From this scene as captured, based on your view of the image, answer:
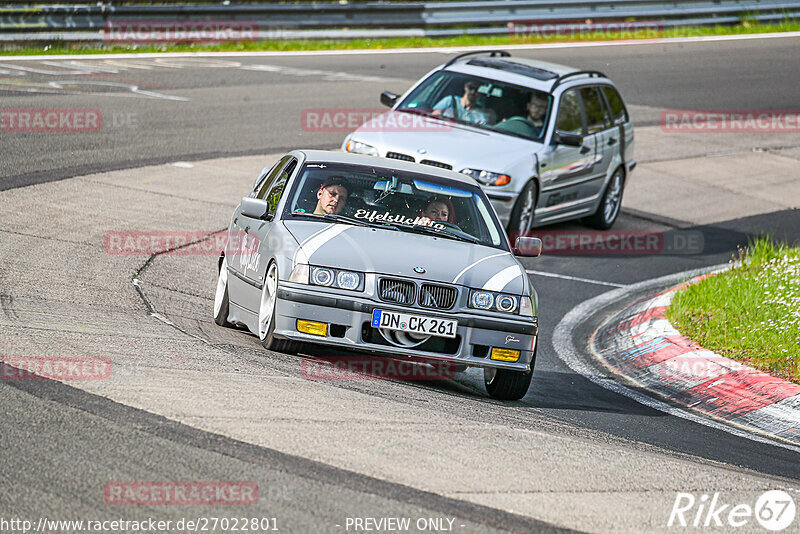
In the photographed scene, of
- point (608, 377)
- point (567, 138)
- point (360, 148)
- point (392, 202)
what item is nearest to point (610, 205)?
point (567, 138)

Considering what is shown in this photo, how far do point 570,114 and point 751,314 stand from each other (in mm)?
4836

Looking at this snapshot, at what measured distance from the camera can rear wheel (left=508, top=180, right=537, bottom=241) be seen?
1316 centimetres

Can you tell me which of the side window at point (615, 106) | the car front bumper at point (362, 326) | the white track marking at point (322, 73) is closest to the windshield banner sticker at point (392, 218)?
the car front bumper at point (362, 326)

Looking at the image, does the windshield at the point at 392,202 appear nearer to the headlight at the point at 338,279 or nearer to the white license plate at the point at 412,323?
the headlight at the point at 338,279

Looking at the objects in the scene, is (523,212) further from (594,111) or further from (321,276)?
(321,276)

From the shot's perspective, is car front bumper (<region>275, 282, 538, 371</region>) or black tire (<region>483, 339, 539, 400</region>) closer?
car front bumper (<region>275, 282, 538, 371</region>)

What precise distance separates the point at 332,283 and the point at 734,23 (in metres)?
29.4

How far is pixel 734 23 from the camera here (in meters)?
34.4

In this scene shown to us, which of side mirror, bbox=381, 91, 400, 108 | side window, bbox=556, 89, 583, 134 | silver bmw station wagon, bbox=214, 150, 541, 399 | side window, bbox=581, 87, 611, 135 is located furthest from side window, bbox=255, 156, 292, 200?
side window, bbox=581, 87, 611, 135

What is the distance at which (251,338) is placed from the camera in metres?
8.85

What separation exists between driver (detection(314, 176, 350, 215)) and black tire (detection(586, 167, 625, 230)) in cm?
720

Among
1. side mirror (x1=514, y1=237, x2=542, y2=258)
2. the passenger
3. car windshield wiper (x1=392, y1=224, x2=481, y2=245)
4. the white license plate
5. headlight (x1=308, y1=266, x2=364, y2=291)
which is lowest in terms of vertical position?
the white license plate

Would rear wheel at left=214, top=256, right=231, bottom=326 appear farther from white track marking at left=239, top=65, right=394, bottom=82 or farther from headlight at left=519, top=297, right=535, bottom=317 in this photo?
white track marking at left=239, top=65, right=394, bottom=82

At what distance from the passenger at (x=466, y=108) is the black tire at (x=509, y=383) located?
6.42 metres
